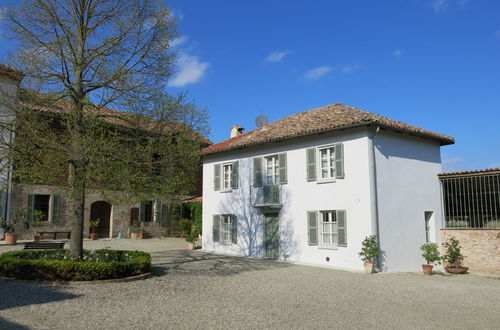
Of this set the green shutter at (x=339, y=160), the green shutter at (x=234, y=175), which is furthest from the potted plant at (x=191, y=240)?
the green shutter at (x=339, y=160)

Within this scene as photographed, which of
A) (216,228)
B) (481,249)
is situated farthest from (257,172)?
(481,249)

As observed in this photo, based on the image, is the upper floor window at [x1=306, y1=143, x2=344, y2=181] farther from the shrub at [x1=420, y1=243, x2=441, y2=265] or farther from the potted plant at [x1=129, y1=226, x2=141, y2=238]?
the potted plant at [x1=129, y1=226, x2=141, y2=238]

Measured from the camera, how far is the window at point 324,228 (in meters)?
14.0

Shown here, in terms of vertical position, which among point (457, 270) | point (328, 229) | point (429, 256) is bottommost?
point (457, 270)

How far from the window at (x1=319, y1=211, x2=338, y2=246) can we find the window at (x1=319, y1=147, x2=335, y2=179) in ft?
4.57

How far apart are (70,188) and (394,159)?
10.7 m

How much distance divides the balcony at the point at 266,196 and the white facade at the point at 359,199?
0.20 meters

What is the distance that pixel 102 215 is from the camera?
23.5 metres

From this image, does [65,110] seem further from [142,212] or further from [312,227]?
[142,212]

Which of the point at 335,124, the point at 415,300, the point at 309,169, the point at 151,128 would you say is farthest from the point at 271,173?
the point at 415,300

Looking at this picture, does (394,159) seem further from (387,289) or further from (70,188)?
(70,188)

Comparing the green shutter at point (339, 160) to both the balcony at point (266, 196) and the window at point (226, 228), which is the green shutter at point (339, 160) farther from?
the window at point (226, 228)

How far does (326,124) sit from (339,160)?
149 centimetres

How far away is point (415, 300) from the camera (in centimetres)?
893
